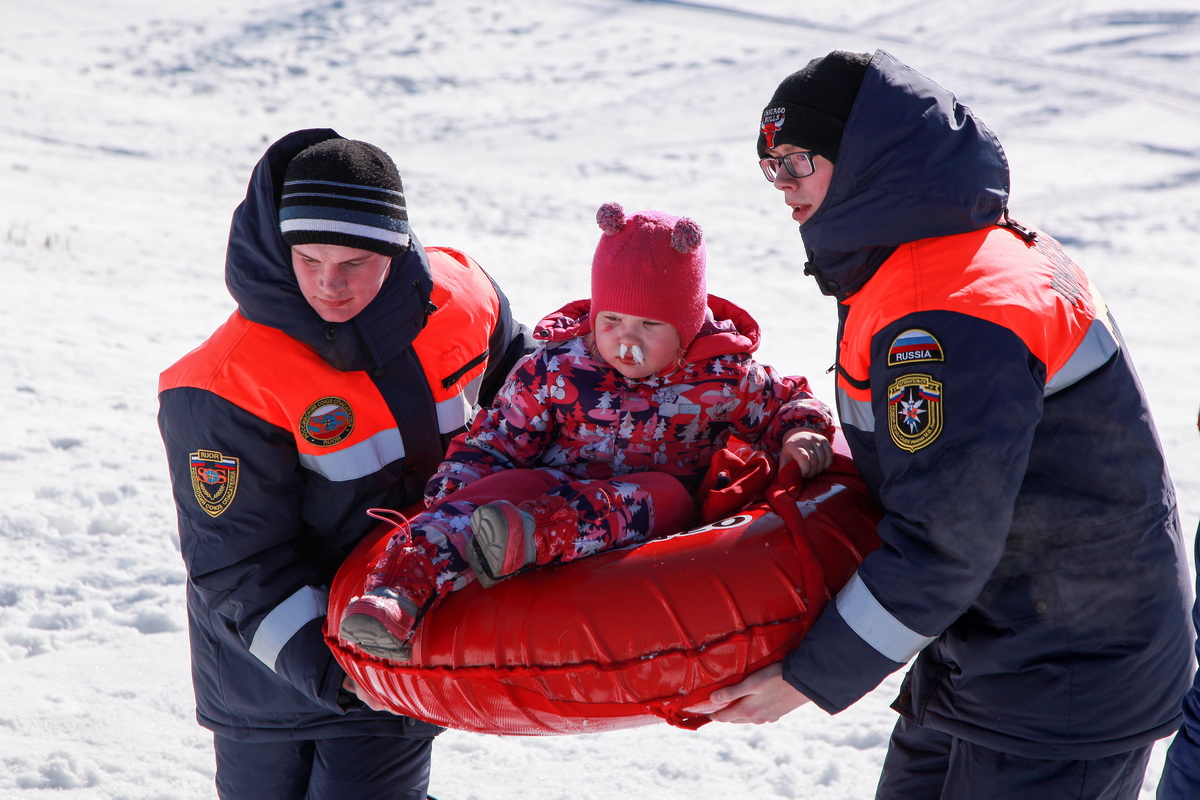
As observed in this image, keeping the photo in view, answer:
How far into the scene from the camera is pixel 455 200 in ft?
31.3

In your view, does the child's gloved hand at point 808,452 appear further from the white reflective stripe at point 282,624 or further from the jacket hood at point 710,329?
the white reflective stripe at point 282,624

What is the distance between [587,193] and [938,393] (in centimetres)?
869

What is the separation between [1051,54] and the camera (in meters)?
13.6

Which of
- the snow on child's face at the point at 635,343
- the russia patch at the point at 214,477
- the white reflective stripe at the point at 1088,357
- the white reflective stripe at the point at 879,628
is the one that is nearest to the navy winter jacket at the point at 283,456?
the russia patch at the point at 214,477

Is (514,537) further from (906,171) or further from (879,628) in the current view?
(906,171)

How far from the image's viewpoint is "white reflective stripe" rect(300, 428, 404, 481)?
210 cm

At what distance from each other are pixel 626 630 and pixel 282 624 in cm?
75

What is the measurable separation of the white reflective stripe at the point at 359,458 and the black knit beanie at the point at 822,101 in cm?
102

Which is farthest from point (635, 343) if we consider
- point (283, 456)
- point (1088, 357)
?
point (1088, 357)

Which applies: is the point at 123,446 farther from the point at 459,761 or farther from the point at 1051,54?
the point at 1051,54

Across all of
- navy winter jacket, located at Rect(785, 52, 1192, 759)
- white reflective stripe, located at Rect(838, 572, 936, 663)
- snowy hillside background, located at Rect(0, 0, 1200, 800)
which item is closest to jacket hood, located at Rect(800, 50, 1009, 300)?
navy winter jacket, located at Rect(785, 52, 1192, 759)

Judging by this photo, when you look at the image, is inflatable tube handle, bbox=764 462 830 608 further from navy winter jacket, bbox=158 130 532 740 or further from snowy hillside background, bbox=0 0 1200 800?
snowy hillside background, bbox=0 0 1200 800

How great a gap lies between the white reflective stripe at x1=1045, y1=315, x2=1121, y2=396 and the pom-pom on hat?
826 millimetres

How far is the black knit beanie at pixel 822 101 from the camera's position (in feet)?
5.93
